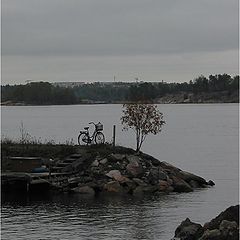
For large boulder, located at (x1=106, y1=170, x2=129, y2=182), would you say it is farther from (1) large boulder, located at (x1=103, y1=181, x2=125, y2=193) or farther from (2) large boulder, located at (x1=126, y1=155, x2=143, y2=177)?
(2) large boulder, located at (x1=126, y1=155, x2=143, y2=177)

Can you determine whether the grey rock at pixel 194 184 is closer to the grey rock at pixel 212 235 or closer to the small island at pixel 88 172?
the small island at pixel 88 172

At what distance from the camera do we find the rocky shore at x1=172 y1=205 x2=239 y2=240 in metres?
15.5

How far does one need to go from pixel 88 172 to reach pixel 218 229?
550 inches

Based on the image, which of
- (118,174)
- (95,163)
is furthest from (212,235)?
(95,163)

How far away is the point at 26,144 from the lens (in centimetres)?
3272

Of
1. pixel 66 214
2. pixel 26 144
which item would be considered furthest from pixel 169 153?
pixel 66 214

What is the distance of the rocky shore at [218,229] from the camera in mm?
15492

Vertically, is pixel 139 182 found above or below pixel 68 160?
below

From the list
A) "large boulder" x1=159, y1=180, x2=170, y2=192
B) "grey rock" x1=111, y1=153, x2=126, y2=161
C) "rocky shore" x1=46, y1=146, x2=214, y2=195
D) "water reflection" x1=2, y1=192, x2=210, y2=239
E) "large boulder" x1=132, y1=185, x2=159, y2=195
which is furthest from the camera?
"grey rock" x1=111, y1=153, x2=126, y2=161

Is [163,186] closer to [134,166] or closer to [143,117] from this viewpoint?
[134,166]

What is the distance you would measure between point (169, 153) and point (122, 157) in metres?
22.5

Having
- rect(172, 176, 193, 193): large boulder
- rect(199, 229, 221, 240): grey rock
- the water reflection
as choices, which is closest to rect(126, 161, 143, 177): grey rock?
rect(172, 176, 193, 193): large boulder

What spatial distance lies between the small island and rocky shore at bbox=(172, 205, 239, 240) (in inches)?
407

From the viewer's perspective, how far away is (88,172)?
2934 centimetres
